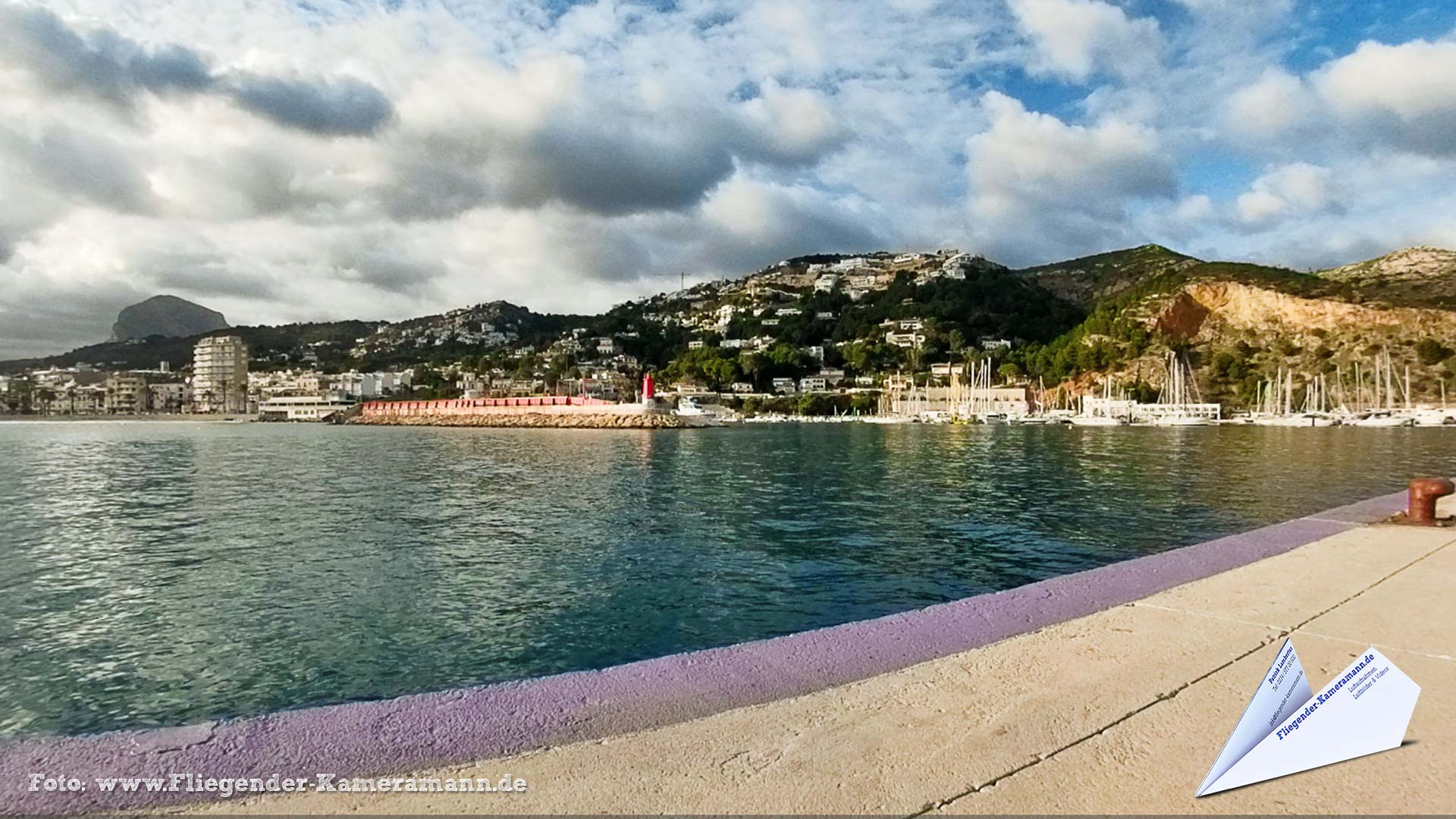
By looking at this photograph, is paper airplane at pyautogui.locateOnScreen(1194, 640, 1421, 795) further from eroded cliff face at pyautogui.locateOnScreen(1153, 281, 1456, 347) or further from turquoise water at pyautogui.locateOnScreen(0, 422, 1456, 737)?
eroded cliff face at pyautogui.locateOnScreen(1153, 281, 1456, 347)

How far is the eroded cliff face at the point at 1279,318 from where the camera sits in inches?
4547

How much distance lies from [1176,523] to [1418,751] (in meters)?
14.4

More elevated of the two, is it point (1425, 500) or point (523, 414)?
point (1425, 500)

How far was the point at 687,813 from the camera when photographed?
10.5ft

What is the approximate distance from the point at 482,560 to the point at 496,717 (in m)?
9.41

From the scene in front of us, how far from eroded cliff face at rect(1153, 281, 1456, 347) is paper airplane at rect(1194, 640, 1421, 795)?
14402 centimetres

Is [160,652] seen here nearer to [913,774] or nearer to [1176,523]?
[913,774]

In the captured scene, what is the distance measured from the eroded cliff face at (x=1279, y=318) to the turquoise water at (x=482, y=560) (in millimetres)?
109531

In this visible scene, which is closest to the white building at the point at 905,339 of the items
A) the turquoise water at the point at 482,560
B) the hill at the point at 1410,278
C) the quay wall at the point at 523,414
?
the hill at the point at 1410,278

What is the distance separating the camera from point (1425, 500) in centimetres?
1071

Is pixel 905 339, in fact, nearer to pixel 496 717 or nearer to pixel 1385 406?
pixel 1385 406

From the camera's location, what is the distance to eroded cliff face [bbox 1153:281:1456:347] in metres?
116

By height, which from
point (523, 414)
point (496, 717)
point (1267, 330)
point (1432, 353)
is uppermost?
point (1267, 330)

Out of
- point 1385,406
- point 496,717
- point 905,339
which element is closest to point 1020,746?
point 496,717
